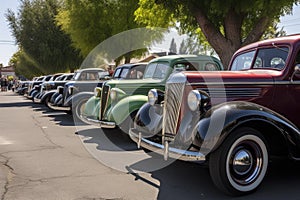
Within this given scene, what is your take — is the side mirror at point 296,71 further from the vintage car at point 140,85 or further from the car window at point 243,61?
the vintage car at point 140,85

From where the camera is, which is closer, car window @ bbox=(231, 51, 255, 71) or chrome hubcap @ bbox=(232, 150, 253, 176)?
chrome hubcap @ bbox=(232, 150, 253, 176)

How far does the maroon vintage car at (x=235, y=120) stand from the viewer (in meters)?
3.98

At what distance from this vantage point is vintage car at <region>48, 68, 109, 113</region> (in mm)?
10668

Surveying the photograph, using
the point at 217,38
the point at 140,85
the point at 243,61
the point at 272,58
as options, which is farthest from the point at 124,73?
the point at 272,58

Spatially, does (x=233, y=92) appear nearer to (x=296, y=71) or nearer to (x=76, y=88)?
(x=296, y=71)

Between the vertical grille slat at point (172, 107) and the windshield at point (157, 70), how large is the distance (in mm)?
2946

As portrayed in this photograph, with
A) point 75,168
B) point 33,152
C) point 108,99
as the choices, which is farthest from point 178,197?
point 108,99

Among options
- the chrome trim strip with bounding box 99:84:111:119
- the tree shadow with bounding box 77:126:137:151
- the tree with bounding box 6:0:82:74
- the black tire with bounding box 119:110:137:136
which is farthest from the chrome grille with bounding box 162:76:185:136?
the tree with bounding box 6:0:82:74

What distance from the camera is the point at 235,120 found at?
396cm

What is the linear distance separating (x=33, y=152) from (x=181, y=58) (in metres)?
3.80

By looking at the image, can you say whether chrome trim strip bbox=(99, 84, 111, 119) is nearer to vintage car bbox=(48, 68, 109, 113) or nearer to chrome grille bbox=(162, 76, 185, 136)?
vintage car bbox=(48, 68, 109, 113)

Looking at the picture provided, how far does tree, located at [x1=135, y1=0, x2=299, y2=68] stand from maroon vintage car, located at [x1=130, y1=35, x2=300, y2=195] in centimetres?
596

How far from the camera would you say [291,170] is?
5.21m

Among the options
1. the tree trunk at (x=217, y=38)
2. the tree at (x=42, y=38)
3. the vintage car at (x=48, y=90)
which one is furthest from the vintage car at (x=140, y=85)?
the tree at (x=42, y=38)
